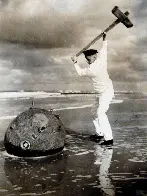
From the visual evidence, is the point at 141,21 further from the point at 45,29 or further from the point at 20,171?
the point at 20,171

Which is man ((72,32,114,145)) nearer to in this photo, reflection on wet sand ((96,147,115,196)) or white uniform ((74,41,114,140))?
white uniform ((74,41,114,140))

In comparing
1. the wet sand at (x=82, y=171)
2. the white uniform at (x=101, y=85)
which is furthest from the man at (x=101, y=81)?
the wet sand at (x=82, y=171)

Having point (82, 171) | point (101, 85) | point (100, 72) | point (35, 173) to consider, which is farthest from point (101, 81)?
point (35, 173)

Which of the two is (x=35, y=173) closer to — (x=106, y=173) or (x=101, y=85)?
(x=106, y=173)

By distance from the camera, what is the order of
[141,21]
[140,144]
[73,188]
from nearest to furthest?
[73,188] < [140,144] < [141,21]

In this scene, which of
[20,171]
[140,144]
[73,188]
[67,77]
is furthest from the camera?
[67,77]

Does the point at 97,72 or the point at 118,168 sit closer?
the point at 118,168

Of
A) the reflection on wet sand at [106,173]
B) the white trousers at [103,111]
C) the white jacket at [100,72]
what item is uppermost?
the white jacket at [100,72]

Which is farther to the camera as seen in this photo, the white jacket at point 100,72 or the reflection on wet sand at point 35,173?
the white jacket at point 100,72

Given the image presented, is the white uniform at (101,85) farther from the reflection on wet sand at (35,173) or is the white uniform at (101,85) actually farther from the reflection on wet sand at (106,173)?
the reflection on wet sand at (35,173)

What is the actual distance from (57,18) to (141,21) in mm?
2319

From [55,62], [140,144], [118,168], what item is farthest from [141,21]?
[118,168]

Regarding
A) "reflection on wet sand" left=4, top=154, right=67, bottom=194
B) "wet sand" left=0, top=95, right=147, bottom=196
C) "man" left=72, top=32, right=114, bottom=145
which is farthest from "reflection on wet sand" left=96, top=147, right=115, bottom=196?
"man" left=72, top=32, right=114, bottom=145

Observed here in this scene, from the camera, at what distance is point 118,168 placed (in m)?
6.22
